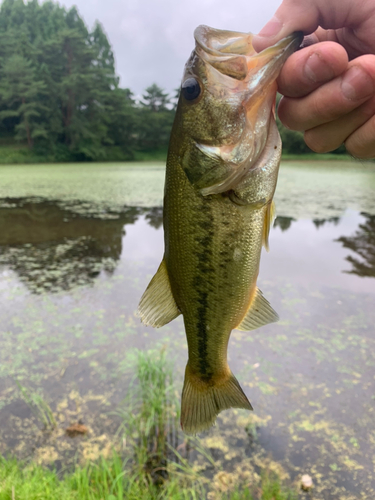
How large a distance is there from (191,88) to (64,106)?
123 ft

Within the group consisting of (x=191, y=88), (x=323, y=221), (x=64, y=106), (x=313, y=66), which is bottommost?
(x=323, y=221)

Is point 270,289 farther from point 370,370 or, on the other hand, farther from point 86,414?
point 86,414

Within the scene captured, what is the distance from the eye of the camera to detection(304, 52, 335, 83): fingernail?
3.85ft

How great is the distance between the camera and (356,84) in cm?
119

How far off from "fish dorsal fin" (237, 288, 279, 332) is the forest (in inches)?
1035

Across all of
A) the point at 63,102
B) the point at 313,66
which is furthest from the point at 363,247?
the point at 63,102

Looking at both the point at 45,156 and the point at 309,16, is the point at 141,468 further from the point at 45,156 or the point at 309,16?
the point at 45,156

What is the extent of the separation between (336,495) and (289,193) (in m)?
11.9

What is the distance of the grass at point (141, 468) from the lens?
2281 mm

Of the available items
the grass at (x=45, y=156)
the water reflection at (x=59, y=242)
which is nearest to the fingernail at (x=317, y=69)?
the water reflection at (x=59, y=242)

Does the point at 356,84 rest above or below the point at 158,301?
above

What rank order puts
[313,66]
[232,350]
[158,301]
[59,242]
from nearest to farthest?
[313,66] < [158,301] < [232,350] < [59,242]

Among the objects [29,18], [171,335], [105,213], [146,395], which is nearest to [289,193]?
[105,213]

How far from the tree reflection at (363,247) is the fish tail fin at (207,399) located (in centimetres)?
524
